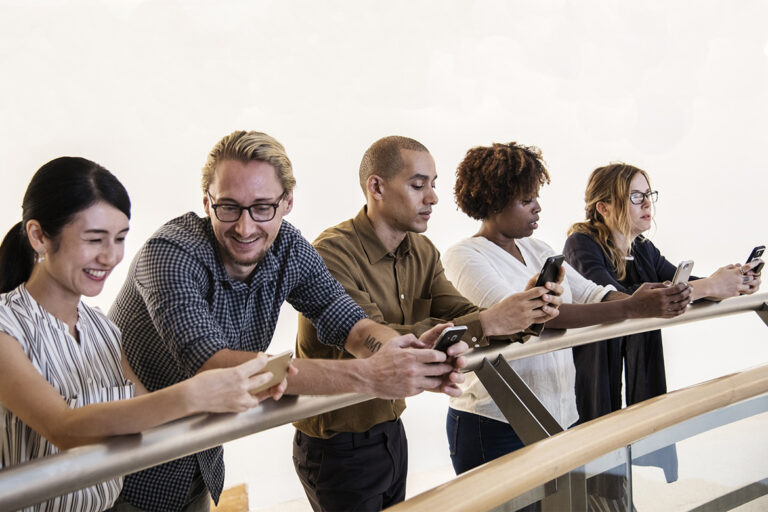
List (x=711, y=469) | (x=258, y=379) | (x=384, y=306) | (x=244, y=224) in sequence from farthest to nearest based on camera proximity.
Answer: (x=384, y=306) < (x=244, y=224) < (x=711, y=469) < (x=258, y=379)

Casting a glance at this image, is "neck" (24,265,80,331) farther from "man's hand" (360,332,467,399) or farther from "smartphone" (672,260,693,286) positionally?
"smartphone" (672,260,693,286)

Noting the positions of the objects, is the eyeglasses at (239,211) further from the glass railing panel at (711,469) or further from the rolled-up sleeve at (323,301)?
the glass railing panel at (711,469)

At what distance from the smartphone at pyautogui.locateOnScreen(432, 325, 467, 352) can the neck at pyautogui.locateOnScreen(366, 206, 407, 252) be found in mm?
676

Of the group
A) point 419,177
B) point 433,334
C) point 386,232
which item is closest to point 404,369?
point 433,334

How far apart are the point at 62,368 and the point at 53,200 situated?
1.05 ft

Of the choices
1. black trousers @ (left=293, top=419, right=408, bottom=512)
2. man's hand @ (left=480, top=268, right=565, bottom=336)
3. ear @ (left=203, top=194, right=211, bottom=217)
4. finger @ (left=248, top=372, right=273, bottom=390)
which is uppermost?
ear @ (left=203, top=194, right=211, bottom=217)

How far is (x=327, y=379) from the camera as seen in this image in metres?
1.49

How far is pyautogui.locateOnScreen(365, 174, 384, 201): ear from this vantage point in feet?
7.29

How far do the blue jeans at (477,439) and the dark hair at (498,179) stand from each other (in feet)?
2.27

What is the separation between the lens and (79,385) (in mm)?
1394

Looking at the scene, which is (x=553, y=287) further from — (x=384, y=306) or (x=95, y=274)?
(x=95, y=274)

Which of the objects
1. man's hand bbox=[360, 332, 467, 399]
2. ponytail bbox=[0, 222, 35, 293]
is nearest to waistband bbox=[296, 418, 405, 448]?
man's hand bbox=[360, 332, 467, 399]

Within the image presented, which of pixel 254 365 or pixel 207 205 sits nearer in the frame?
pixel 254 365

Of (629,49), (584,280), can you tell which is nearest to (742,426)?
(584,280)
